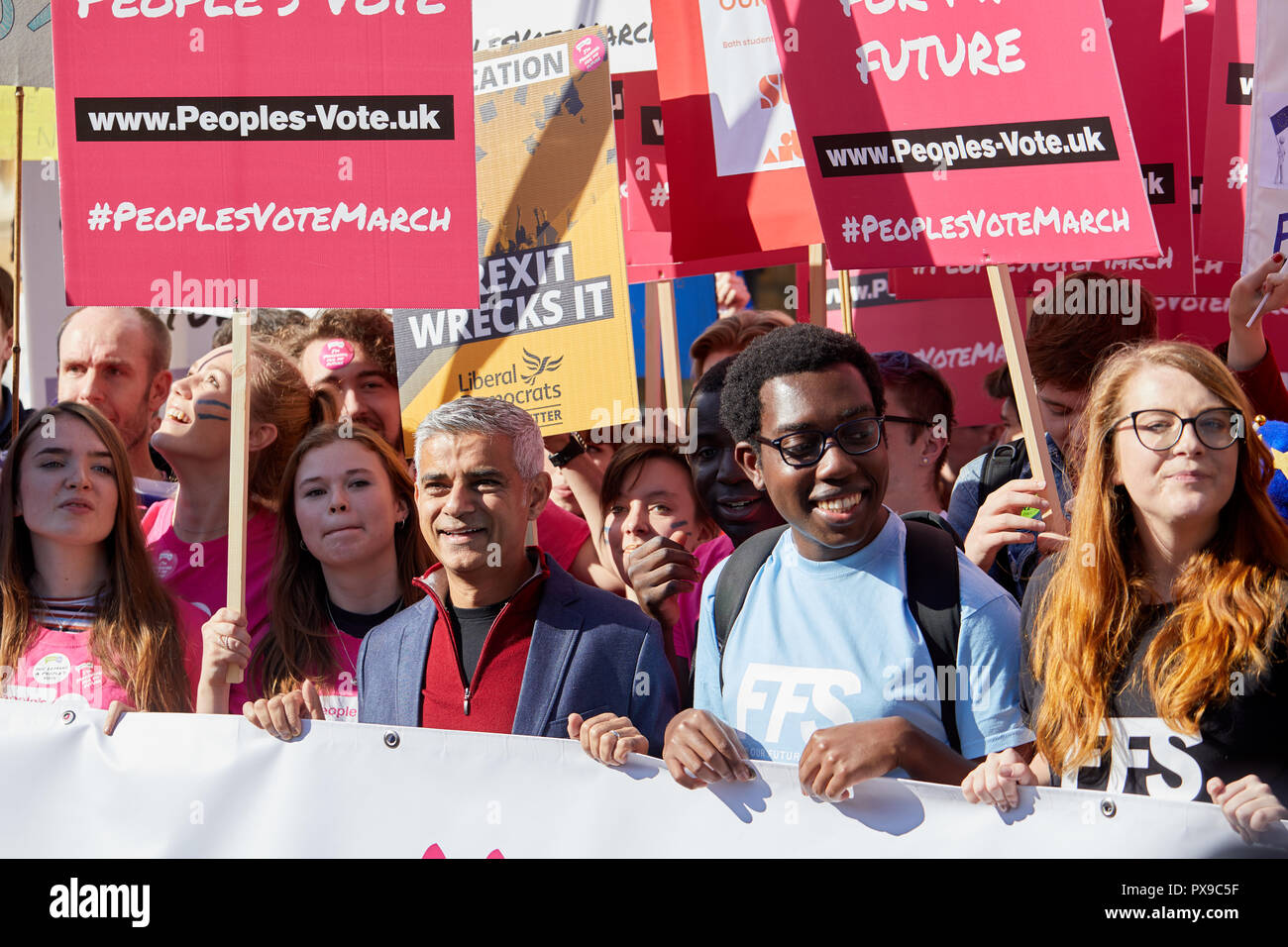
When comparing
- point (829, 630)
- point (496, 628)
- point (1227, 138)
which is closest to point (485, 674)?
point (496, 628)

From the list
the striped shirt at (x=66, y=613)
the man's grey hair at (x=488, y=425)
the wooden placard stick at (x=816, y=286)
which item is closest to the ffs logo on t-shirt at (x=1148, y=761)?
the man's grey hair at (x=488, y=425)

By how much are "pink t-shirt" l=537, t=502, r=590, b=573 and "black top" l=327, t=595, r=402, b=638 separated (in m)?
0.73

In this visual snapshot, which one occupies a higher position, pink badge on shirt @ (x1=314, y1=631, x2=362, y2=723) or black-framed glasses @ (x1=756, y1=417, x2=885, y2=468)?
black-framed glasses @ (x1=756, y1=417, x2=885, y2=468)

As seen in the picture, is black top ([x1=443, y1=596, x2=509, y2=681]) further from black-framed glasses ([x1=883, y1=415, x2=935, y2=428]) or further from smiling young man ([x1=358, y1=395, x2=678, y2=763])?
black-framed glasses ([x1=883, y1=415, x2=935, y2=428])

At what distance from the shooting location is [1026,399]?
3498 mm

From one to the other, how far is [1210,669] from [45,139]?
207 inches

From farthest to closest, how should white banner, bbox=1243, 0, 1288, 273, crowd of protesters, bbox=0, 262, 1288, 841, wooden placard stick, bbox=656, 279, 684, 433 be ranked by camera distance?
1. wooden placard stick, bbox=656, 279, 684, 433
2. white banner, bbox=1243, 0, 1288, 273
3. crowd of protesters, bbox=0, 262, 1288, 841

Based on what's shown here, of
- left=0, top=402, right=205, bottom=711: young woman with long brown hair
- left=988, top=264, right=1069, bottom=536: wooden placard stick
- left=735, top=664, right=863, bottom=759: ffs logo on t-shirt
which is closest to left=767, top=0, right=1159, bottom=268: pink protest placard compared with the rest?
left=988, top=264, right=1069, bottom=536: wooden placard stick

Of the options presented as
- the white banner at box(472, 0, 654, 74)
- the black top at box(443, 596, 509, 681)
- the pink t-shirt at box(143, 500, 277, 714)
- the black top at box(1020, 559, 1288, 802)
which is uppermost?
the white banner at box(472, 0, 654, 74)

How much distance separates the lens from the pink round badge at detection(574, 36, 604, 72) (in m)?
4.37

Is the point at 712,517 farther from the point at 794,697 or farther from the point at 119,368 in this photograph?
the point at 119,368

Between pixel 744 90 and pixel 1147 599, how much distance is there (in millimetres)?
2764

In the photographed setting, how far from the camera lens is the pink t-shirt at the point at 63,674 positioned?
350 cm
